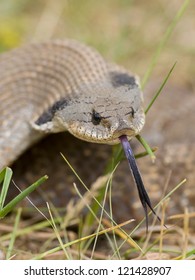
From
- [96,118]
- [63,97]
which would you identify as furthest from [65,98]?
[96,118]

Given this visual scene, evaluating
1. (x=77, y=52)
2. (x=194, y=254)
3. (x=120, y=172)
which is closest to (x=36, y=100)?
(x=77, y=52)

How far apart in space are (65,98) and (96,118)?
0.47 m

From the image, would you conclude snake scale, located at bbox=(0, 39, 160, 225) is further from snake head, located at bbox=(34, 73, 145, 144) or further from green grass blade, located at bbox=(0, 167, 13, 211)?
green grass blade, located at bbox=(0, 167, 13, 211)

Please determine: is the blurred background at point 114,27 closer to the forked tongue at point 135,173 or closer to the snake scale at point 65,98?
the snake scale at point 65,98

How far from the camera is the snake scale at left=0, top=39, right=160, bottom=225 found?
3482mm

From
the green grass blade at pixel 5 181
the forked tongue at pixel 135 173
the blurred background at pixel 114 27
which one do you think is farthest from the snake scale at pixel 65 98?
the blurred background at pixel 114 27

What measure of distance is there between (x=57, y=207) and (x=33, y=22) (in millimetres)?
3036

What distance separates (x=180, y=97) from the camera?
5.31 metres

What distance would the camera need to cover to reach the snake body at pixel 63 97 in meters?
3.52

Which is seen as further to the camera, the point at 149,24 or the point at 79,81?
the point at 149,24

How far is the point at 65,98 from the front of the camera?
155 inches

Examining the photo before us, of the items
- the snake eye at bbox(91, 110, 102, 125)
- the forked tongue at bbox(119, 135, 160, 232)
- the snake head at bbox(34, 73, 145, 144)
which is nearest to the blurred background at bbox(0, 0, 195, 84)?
the snake head at bbox(34, 73, 145, 144)

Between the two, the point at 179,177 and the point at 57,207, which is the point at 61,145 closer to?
the point at 57,207

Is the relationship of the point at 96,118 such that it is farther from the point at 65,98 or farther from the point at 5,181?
the point at 5,181
